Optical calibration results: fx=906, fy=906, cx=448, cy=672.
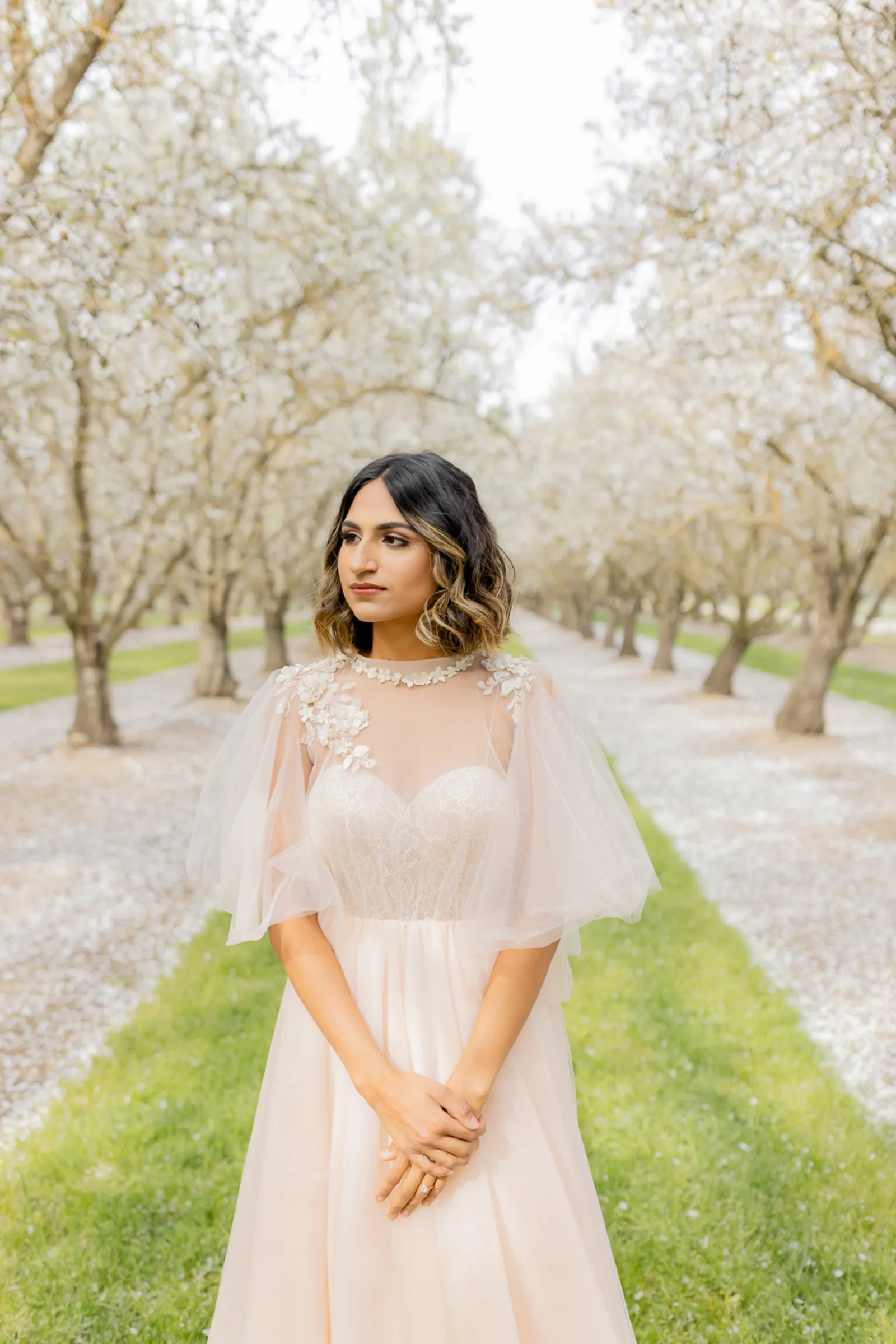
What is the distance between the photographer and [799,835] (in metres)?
9.96

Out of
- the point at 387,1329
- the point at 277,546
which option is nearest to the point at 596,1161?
the point at 387,1329

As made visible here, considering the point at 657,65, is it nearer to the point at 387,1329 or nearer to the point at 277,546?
the point at 387,1329

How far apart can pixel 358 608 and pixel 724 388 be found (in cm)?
1051

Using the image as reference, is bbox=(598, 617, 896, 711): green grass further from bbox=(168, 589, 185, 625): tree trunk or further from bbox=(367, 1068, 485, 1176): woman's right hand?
bbox=(168, 589, 185, 625): tree trunk

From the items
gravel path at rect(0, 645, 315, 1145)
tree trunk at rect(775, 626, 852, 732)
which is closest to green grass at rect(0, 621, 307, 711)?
gravel path at rect(0, 645, 315, 1145)

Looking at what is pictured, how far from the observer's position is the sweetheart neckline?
6.95ft

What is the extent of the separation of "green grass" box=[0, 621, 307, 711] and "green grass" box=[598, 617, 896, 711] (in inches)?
695

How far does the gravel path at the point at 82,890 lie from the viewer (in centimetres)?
532

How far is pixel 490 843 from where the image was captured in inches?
82.7

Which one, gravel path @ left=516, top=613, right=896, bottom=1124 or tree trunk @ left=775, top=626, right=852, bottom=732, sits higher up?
tree trunk @ left=775, top=626, right=852, bottom=732

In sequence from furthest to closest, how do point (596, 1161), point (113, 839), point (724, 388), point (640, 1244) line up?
point (724, 388), point (113, 839), point (596, 1161), point (640, 1244)

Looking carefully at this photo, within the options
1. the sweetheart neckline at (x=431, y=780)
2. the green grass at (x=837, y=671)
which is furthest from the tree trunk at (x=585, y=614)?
the sweetheart neckline at (x=431, y=780)

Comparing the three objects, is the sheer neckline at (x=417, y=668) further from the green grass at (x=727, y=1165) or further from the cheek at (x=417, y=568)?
the green grass at (x=727, y=1165)

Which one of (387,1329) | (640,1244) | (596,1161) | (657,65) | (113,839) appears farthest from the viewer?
(113,839)
